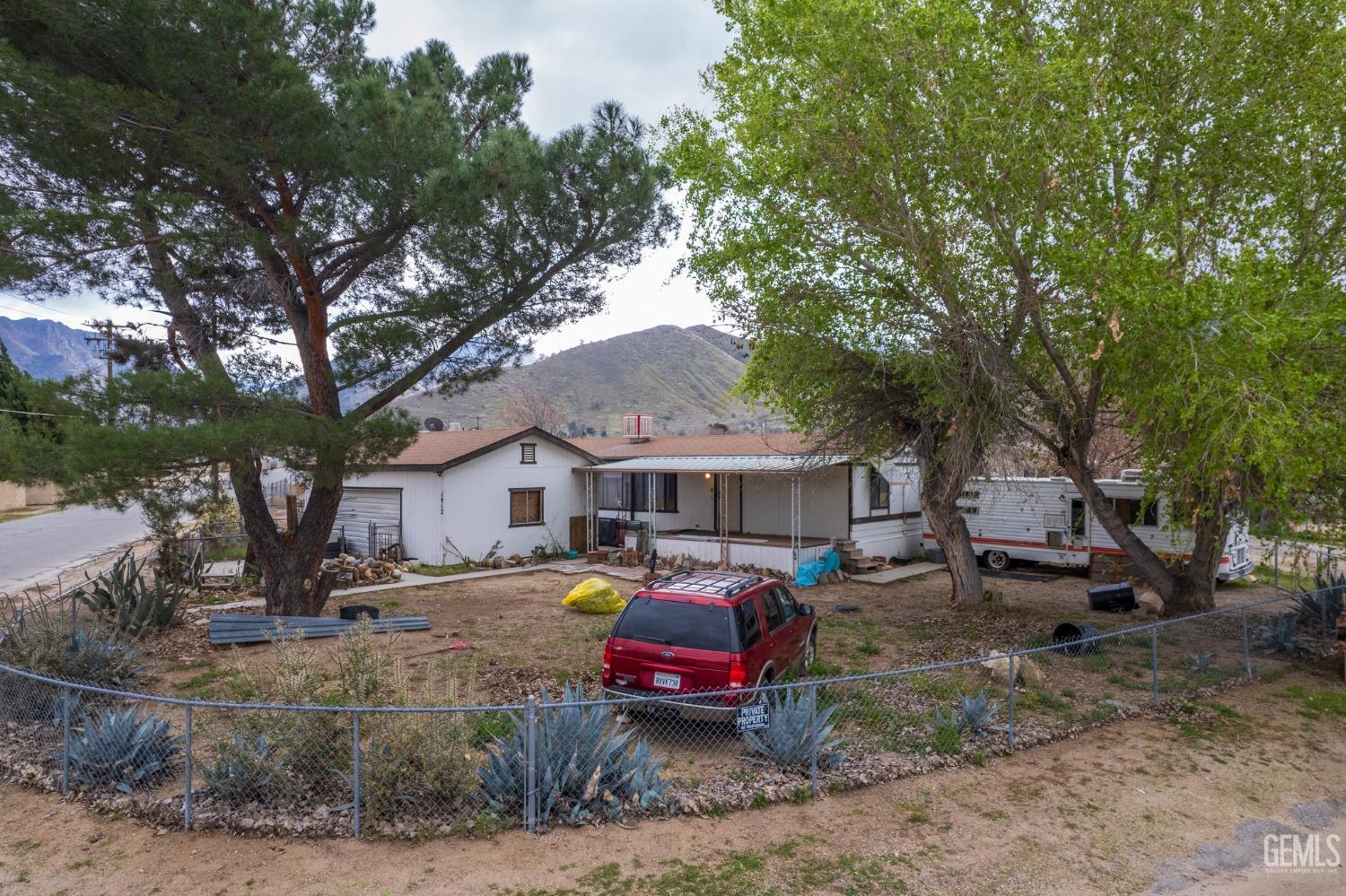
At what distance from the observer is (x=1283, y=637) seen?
11.4 m

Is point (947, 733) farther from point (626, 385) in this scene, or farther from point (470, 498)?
point (626, 385)

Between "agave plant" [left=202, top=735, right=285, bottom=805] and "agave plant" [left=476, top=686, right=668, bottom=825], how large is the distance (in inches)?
65.2

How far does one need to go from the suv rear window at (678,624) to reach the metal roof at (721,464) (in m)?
9.34

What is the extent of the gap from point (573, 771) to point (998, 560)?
58.0 ft

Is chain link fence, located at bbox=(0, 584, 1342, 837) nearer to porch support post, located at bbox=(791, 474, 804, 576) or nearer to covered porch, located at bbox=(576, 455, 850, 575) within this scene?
porch support post, located at bbox=(791, 474, 804, 576)

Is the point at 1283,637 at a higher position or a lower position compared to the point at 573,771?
lower

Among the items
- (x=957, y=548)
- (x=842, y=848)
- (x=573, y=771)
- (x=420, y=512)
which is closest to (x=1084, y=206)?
(x=957, y=548)

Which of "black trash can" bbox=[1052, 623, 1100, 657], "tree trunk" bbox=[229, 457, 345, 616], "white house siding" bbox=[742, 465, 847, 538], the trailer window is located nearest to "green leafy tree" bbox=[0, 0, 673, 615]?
"tree trunk" bbox=[229, 457, 345, 616]

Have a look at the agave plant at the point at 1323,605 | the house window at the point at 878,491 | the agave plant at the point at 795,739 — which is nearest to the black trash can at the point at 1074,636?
→ the agave plant at the point at 1323,605

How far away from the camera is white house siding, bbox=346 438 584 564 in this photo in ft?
67.5

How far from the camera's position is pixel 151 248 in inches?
438

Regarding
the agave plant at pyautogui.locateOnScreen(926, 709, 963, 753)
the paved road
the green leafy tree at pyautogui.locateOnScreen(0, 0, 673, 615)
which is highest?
the green leafy tree at pyautogui.locateOnScreen(0, 0, 673, 615)

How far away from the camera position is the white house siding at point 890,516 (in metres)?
20.8

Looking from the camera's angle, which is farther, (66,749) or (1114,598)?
(1114,598)
